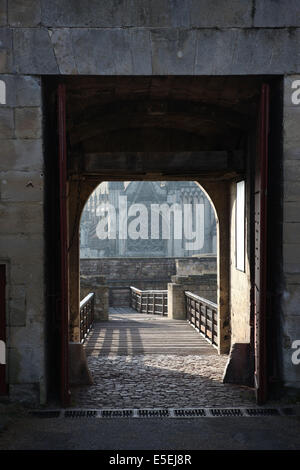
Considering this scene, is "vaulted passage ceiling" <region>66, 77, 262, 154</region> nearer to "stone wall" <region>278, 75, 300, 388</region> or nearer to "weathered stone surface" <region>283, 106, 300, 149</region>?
"weathered stone surface" <region>283, 106, 300, 149</region>

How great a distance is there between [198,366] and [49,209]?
12.7ft

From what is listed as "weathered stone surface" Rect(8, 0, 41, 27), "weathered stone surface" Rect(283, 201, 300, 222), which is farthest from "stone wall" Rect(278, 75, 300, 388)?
"weathered stone surface" Rect(8, 0, 41, 27)

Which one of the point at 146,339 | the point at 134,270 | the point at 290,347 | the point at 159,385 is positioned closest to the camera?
the point at 290,347

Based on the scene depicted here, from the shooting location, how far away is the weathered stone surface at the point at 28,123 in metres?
5.94

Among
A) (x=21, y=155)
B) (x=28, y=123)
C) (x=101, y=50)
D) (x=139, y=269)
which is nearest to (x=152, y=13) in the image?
(x=101, y=50)

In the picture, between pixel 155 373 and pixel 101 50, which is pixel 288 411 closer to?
pixel 155 373

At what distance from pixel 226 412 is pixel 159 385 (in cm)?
153

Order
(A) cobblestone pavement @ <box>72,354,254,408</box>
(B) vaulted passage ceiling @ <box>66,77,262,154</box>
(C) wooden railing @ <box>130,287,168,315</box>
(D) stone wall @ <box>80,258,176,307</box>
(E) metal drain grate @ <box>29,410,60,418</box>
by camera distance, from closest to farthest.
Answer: (E) metal drain grate @ <box>29,410,60,418</box> → (B) vaulted passage ceiling @ <box>66,77,262,154</box> → (A) cobblestone pavement @ <box>72,354,254,408</box> → (C) wooden railing @ <box>130,287,168,315</box> → (D) stone wall @ <box>80,258,176,307</box>

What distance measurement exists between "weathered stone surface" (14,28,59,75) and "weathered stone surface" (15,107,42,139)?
0.42 meters

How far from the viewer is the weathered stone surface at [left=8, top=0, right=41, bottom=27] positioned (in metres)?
5.82

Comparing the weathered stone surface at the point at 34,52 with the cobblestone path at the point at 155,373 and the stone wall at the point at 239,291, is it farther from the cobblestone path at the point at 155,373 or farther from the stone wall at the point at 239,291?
the cobblestone path at the point at 155,373

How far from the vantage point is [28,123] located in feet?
19.5

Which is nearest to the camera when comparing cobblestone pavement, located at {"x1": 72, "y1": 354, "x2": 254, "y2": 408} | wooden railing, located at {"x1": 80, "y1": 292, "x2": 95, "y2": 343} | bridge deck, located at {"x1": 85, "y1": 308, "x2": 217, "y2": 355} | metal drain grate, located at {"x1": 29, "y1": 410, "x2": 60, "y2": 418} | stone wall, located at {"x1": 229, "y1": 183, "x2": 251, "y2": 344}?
metal drain grate, located at {"x1": 29, "y1": 410, "x2": 60, "y2": 418}
